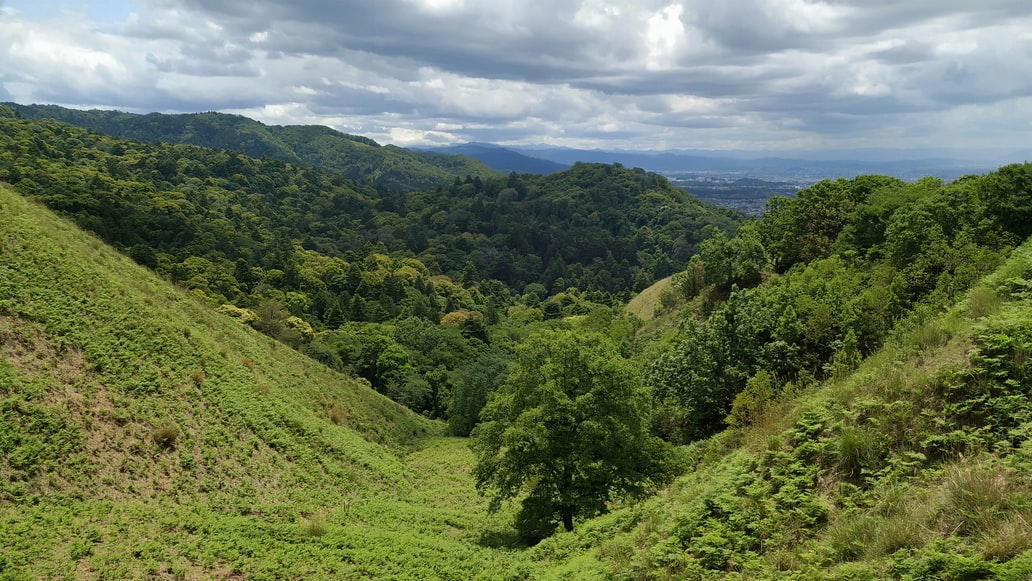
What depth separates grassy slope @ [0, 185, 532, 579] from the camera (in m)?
10.9

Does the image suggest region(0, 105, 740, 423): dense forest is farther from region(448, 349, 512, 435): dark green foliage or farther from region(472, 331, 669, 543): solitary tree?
region(472, 331, 669, 543): solitary tree

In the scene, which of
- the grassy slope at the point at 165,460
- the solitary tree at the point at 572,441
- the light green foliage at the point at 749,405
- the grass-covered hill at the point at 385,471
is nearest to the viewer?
the grass-covered hill at the point at 385,471

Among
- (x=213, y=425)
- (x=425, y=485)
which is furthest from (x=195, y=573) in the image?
(x=425, y=485)

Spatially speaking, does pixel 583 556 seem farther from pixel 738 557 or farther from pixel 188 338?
pixel 188 338

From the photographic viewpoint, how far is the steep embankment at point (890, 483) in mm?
5613

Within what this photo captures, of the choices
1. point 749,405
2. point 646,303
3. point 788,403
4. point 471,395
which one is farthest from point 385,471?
point 646,303

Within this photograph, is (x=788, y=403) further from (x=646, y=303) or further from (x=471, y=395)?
(x=646, y=303)

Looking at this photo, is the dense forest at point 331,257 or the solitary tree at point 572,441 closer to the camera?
the solitary tree at point 572,441

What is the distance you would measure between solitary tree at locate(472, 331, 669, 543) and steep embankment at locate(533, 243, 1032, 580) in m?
4.83

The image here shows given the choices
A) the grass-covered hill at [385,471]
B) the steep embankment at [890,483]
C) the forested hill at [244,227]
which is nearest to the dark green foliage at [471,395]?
the grass-covered hill at [385,471]

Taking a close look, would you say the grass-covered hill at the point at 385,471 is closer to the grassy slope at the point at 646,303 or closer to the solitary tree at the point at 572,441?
the solitary tree at the point at 572,441

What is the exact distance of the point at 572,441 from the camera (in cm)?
1584

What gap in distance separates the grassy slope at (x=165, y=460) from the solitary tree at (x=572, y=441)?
202 centimetres

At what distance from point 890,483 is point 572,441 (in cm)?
964
